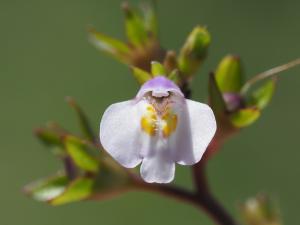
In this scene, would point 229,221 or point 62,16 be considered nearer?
point 229,221

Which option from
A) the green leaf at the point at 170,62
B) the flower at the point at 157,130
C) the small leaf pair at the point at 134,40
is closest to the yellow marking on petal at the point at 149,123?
the flower at the point at 157,130

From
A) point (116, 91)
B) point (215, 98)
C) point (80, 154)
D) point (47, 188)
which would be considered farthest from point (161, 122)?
point (116, 91)

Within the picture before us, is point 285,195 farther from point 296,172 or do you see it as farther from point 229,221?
point 229,221

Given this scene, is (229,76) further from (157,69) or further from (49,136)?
(49,136)

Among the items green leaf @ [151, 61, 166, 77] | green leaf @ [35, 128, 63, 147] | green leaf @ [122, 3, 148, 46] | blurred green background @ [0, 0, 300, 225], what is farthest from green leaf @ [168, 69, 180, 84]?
blurred green background @ [0, 0, 300, 225]

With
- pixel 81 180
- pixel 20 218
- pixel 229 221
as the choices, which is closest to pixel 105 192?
pixel 81 180
